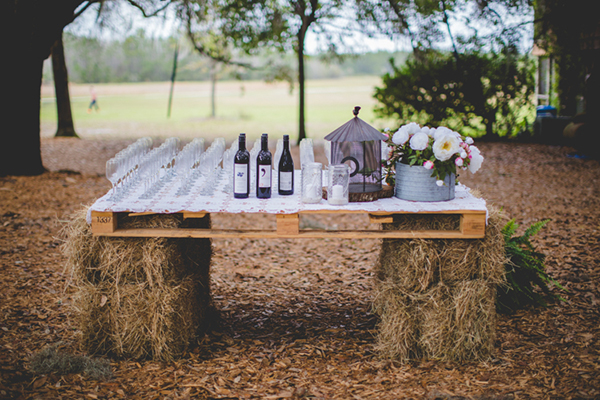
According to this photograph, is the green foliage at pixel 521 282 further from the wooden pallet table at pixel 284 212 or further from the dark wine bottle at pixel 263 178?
the dark wine bottle at pixel 263 178

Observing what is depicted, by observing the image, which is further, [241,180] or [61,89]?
[61,89]

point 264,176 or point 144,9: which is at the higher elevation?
point 144,9

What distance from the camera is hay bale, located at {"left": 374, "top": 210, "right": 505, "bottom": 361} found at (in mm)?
3045

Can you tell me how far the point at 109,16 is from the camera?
12.4 m

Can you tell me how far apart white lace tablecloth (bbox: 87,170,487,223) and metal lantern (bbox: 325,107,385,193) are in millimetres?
181

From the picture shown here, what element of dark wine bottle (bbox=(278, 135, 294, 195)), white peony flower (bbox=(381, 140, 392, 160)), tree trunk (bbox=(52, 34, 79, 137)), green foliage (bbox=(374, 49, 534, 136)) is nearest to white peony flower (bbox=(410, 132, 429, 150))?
white peony flower (bbox=(381, 140, 392, 160))

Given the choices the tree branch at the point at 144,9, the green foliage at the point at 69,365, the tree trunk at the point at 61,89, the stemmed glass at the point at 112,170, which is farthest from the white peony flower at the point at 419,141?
the tree trunk at the point at 61,89

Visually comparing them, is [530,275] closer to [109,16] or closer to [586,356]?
[586,356]

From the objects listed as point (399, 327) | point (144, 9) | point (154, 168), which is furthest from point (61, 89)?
point (399, 327)

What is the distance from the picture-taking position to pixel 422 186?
10.1ft

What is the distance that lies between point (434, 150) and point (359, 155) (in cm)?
46

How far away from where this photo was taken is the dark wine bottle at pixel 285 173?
3229 mm

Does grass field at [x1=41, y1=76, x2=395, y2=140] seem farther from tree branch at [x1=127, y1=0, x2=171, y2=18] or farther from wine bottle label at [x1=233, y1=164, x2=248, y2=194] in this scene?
wine bottle label at [x1=233, y1=164, x2=248, y2=194]

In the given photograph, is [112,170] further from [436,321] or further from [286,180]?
[436,321]
